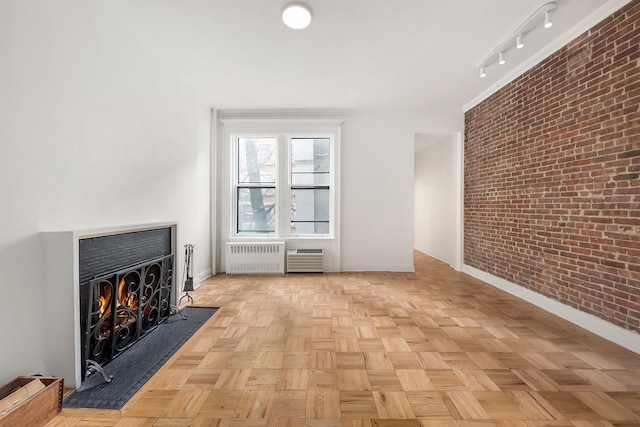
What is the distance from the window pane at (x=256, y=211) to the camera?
485 cm

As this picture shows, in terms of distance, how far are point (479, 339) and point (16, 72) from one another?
3559 mm

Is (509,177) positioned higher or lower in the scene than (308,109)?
lower

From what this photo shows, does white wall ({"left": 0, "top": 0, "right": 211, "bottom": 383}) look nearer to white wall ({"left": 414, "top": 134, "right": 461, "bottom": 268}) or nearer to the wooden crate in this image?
the wooden crate

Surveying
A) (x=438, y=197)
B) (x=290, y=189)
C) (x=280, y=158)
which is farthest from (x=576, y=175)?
(x=280, y=158)

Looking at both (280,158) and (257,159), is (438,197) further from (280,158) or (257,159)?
(257,159)

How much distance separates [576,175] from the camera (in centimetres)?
266

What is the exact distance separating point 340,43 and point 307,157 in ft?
7.40

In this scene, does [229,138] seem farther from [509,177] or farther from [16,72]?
[509,177]

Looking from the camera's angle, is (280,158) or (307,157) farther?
(307,157)

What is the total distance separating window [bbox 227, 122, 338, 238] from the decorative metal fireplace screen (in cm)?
218

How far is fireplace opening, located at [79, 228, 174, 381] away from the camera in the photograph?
1796 mm

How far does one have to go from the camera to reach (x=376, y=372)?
183 cm

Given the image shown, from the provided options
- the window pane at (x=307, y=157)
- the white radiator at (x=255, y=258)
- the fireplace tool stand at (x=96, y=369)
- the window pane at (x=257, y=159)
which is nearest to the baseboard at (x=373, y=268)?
the white radiator at (x=255, y=258)

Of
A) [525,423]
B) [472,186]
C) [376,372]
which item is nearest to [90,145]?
[376,372]
